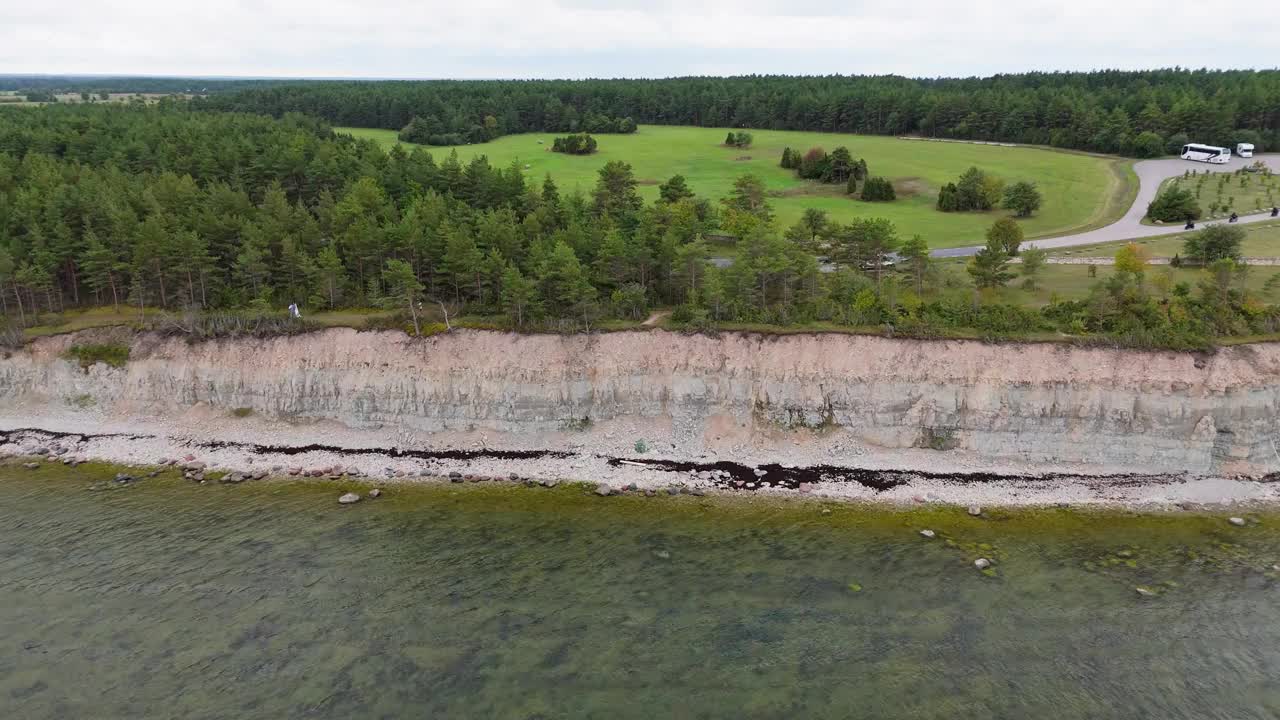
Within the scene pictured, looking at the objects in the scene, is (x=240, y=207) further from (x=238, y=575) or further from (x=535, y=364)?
(x=238, y=575)

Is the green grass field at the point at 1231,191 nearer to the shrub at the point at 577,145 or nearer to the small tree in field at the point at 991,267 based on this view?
the small tree in field at the point at 991,267

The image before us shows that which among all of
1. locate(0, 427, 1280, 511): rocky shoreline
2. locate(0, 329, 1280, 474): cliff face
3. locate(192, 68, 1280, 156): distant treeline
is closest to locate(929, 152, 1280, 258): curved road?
locate(192, 68, 1280, 156): distant treeline

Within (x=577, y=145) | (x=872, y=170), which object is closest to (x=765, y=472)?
(x=872, y=170)

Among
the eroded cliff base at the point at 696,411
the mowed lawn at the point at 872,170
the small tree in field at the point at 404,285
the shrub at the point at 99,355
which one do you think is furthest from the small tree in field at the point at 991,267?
the shrub at the point at 99,355

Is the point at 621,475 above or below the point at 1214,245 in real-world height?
below

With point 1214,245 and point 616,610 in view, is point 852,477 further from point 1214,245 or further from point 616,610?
point 1214,245

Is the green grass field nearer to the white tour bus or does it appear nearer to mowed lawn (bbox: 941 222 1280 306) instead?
mowed lawn (bbox: 941 222 1280 306)
